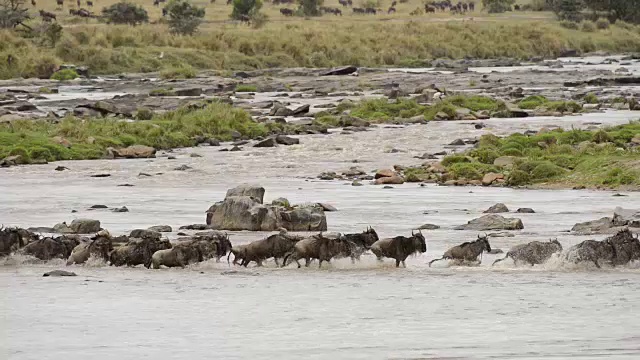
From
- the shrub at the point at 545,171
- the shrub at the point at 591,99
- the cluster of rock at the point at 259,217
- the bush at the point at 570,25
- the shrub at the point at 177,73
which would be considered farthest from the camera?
the bush at the point at 570,25

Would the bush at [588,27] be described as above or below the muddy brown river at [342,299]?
below

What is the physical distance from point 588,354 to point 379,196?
1193 cm

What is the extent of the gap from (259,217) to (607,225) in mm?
4565

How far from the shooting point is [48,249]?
14.6m

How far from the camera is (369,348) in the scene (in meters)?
9.94

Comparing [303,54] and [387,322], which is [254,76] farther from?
[387,322]

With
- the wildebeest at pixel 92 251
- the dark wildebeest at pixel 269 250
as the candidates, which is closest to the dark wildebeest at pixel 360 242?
the dark wildebeest at pixel 269 250

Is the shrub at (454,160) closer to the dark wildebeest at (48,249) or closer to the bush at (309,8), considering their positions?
the dark wildebeest at (48,249)

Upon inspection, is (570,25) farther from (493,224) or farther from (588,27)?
(493,224)

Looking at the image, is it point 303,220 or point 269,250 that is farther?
point 303,220

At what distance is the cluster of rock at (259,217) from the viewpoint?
16922 mm

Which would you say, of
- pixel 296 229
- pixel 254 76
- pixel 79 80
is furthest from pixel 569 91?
pixel 296 229

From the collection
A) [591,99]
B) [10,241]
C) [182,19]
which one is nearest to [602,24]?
[182,19]

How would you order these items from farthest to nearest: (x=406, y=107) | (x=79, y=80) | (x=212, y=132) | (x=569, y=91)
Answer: (x=79, y=80), (x=569, y=91), (x=406, y=107), (x=212, y=132)
